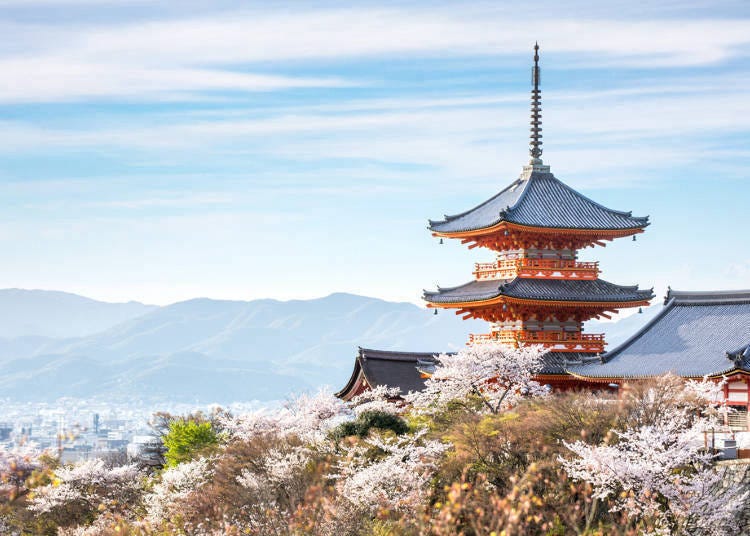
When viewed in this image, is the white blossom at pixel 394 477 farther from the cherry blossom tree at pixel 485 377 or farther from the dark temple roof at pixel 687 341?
the dark temple roof at pixel 687 341

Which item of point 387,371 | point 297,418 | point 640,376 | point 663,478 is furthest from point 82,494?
point 663,478

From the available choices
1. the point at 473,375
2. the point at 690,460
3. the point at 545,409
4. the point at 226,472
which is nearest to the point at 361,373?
the point at 473,375

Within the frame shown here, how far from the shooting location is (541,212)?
50.8m

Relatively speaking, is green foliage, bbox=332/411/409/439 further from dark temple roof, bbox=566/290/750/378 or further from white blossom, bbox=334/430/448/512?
dark temple roof, bbox=566/290/750/378

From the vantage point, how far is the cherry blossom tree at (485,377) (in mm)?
43625

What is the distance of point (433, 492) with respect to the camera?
112 ft

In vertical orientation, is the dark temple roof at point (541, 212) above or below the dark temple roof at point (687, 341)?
above

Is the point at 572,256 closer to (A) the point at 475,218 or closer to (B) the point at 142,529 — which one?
(A) the point at 475,218

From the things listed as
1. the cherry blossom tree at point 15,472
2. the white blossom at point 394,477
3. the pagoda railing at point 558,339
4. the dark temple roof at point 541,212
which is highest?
the dark temple roof at point 541,212

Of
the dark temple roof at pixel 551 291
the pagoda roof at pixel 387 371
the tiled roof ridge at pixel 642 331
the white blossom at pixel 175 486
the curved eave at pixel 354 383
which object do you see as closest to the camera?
the white blossom at pixel 175 486

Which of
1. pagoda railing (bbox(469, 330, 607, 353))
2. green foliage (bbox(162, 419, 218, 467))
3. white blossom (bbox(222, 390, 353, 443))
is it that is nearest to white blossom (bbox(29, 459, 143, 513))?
green foliage (bbox(162, 419, 218, 467))

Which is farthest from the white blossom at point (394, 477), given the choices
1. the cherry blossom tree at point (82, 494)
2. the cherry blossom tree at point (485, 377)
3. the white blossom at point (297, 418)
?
the cherry blossom tree at point (82, 494)

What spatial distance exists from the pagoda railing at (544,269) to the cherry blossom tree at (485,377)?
4.36 metres

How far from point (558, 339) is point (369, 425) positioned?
12.4 meters
